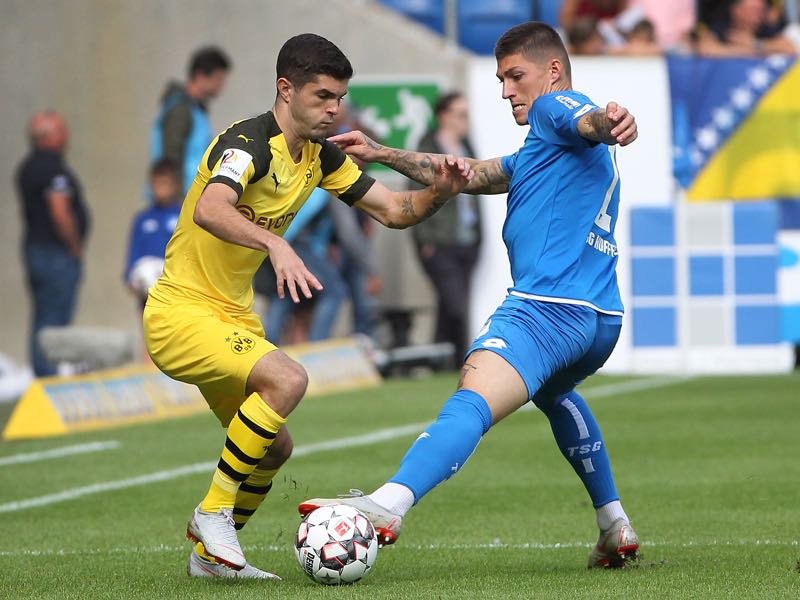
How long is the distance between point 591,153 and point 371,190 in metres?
1.09

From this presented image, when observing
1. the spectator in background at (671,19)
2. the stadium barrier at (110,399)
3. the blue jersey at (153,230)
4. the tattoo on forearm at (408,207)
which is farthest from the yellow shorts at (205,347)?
the spectator in background at (671,19)

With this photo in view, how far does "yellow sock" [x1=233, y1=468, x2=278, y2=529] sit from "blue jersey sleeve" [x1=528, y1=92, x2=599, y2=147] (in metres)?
1.72

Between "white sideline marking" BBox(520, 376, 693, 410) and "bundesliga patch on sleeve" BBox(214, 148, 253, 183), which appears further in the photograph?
"white sideline marking" BBox(520, 376, 693, 410)

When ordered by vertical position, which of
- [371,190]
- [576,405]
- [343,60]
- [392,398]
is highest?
[343,60]

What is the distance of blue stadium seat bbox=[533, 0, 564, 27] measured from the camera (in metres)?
18.3

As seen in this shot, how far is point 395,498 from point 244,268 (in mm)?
1450

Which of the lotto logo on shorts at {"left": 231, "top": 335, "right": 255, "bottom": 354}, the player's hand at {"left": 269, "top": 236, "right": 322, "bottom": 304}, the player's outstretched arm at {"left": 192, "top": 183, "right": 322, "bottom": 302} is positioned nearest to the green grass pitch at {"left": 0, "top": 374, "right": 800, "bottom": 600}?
the lotto logo on shorts at {"left": 231, "top": 335, "right": 255, "bottom": 354}

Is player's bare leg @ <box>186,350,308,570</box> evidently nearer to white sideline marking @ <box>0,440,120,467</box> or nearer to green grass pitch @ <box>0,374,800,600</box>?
green grass pitch @ <box>0,374,800,600</box>

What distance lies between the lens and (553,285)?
6.06 m

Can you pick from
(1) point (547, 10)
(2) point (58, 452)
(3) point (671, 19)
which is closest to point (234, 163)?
(2) point (58, 452)

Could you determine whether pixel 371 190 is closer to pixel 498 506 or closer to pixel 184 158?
pixel 498 506

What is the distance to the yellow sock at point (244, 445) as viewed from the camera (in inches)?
239

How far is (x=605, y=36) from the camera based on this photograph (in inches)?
698

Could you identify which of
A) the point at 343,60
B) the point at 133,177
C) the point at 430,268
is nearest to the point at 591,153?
the point at 343,60
